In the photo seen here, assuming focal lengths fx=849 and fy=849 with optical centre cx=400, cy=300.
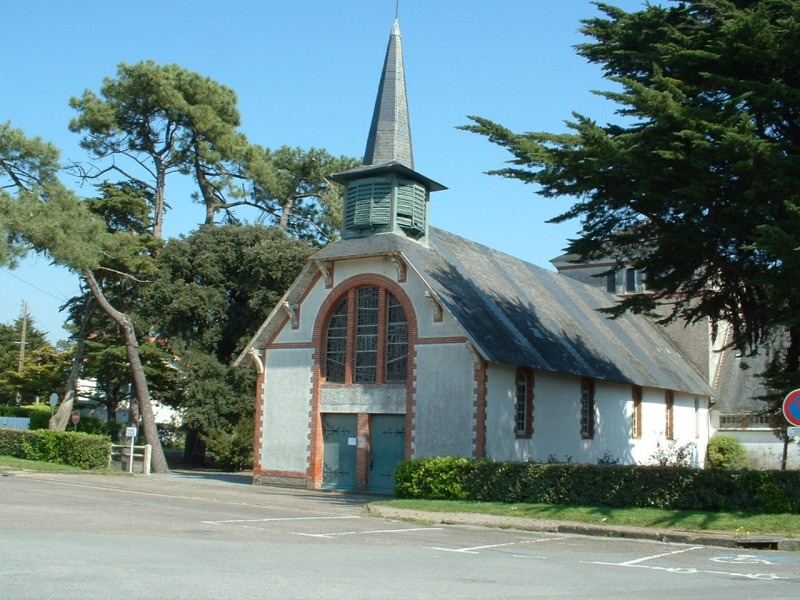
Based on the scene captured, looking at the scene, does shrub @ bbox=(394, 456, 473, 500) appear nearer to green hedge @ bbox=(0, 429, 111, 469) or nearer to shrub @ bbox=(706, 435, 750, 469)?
green hedge @ bbox=(0, 429, 111, 469)

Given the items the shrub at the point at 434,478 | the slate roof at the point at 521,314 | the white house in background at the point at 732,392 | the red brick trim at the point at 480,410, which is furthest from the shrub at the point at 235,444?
the white house in background at the point at 732,392

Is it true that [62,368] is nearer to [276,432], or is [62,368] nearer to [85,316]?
[85,316]

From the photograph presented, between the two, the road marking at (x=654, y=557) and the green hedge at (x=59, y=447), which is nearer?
the road marking at (x=654, y=557)

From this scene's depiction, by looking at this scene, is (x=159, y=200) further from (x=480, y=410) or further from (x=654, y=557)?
(x=654, y=557)

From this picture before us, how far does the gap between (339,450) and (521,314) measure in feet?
25.4

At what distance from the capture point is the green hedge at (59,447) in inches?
1261

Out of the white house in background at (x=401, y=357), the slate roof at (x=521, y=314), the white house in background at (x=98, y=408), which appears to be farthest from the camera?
the white house in background at (x=98, y=408)

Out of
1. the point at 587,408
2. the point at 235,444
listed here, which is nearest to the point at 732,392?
the point at 587,408

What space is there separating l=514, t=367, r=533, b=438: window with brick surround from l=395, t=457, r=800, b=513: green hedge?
18.3 ft

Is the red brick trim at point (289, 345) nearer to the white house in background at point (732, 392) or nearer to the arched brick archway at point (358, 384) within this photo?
the arched brick archway at point (358, 384)

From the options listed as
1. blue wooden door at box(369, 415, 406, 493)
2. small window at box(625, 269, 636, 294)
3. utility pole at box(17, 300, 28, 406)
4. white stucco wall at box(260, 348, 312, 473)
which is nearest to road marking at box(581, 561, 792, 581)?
blue wooden door at box(369, 415, 406, 493)

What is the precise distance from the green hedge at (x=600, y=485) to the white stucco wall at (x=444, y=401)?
291cm

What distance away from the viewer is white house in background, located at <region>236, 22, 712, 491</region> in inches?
991

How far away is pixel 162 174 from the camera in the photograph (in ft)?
155
